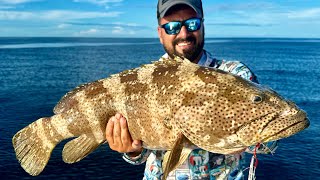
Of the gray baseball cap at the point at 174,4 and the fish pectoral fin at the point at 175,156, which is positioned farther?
the gray baseball cap at the point at 174,4

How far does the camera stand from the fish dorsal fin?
5.33 meters

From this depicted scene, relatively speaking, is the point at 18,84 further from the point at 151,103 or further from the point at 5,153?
the point at 151,103

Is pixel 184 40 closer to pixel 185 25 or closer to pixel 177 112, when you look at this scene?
pixel 185 25

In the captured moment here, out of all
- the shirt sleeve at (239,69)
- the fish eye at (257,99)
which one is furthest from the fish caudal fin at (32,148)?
the fish eye at (257,99)

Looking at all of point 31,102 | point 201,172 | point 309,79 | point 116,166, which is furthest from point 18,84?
point 201,172

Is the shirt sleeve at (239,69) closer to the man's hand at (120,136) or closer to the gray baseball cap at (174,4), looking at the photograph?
the gray baseball cap at (174,4)

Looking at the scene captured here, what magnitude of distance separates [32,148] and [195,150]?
2679 mm

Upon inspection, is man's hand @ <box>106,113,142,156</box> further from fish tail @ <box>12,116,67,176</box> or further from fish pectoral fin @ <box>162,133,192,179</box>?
fish tail @ <box>12,116,67,176</box>

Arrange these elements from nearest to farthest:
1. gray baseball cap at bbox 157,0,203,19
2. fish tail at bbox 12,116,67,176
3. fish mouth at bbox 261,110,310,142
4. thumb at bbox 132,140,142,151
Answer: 1. fish mouth at bbox 261,110,310,142
2. thumb at bbox 132,140,142,151
3. fish tail at bbox 12,116,67,176
4. gray baseball cap at bbox 157,0,203,19

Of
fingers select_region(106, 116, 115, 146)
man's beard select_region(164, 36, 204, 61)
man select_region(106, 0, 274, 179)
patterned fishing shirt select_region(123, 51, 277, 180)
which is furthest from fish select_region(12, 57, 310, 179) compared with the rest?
man's beard select_region(164, 36, 204, 61)

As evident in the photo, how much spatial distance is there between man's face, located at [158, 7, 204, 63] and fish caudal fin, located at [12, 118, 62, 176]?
2550mm

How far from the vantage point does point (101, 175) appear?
82.2 feet

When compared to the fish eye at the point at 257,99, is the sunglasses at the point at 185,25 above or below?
above

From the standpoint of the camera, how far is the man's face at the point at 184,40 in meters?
6.00
